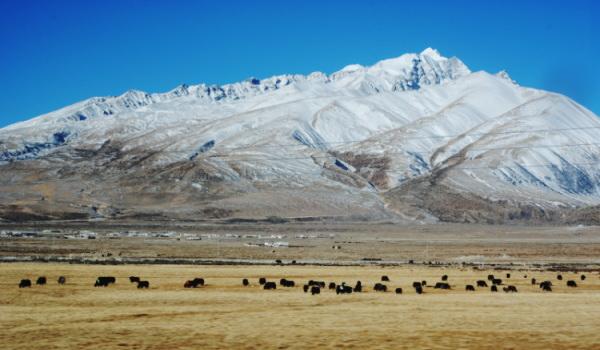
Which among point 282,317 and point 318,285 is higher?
point 318,285

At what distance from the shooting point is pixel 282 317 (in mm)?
37125

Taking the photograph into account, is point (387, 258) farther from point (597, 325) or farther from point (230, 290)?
point (597, 325)

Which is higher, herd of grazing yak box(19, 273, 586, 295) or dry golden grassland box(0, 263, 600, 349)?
herd of grazing yak box(19, 273, 586, 295)

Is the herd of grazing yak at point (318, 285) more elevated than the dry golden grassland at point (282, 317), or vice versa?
the herd of grazing yak at point (318, 285)

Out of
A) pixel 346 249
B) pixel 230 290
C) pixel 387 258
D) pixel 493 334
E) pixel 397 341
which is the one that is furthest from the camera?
pixel 346 249

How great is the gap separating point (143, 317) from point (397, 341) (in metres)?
13.7

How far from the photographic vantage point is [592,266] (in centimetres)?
9250

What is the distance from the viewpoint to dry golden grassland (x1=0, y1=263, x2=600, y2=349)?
29234 mm

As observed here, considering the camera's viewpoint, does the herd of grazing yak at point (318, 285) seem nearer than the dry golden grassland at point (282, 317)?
No

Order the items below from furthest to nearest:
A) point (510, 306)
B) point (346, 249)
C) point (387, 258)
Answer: point (346, 249) → point (387, 258) → point (510, 306)

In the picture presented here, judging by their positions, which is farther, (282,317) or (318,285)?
(318,285)

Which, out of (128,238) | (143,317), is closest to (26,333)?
(143,317)

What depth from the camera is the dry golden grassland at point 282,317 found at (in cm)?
2923

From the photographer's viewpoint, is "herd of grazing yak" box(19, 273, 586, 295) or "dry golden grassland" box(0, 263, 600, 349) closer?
"dry golden grassland" box(0, 263, 600, 349)
